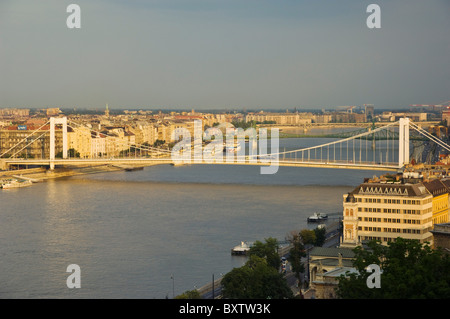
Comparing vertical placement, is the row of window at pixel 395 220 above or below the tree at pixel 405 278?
below

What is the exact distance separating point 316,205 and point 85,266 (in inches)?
195

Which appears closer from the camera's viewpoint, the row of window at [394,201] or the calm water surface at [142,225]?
the calm water surface at [142,225]

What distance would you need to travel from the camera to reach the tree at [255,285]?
559 cm

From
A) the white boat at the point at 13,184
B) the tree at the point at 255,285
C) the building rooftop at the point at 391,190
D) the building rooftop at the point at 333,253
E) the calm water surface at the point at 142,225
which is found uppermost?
the building rooftop at the point at 391,190

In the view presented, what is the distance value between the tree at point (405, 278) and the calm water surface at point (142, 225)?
1.89 m

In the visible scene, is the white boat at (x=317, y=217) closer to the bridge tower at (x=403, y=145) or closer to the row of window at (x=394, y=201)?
the row of window at (x=394, y=201)

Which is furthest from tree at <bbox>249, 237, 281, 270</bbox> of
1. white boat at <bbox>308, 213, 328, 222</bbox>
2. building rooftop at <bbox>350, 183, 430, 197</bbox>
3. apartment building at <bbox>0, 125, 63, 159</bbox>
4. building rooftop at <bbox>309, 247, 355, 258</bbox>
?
apartment building at <bbox>0, 125, 63, 159</bbox>

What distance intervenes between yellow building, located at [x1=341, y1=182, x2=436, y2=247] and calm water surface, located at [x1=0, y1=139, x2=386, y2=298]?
115cm

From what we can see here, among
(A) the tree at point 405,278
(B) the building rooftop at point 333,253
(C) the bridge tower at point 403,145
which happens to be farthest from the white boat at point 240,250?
(C) the bridge tower at point 403,145

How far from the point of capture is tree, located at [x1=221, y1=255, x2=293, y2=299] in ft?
18.4

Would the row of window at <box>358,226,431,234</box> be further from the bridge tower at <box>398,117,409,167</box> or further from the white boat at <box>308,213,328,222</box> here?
the bridge tower at <box>398,117,409,167</box>

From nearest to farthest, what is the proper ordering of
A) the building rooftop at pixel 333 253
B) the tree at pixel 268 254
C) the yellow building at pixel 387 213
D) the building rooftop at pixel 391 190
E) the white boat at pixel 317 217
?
the building rooftop at pixel 333 253
the tree at pixel 268 254
the yellow building at pixel 387 213
the building rooftop at pixel 391 190
the white boat at pixel 317 217

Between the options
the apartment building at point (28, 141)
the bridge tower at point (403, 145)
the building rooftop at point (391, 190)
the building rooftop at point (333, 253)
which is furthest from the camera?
the apartment building at point (28, 141)
